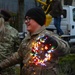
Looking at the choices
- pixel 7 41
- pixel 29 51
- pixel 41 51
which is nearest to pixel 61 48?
pixel 41 51

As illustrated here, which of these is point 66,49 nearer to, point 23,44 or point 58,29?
point 23,44

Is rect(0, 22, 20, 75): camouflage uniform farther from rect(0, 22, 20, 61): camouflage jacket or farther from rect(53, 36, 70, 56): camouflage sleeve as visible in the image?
rect(53, 36, 70, 56): camouflage sleeve

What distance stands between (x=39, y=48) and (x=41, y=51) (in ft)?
0.13

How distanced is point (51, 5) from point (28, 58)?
45.3 ft

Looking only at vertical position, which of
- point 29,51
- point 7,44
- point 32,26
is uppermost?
point 32,26

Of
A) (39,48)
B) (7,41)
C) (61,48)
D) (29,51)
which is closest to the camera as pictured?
(61,48)

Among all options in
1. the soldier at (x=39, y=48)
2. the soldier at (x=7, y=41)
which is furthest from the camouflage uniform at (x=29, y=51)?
the soldier at (x=7, y=41)

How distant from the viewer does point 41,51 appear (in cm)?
405

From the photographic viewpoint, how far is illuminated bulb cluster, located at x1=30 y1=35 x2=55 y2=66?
4016 mm

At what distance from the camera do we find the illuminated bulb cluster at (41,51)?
402 centimetres

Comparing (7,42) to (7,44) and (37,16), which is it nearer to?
(7,44)

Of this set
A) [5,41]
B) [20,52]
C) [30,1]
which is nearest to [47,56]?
[20,52]

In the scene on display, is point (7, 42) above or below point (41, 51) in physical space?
below

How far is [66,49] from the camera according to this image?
3998mm
